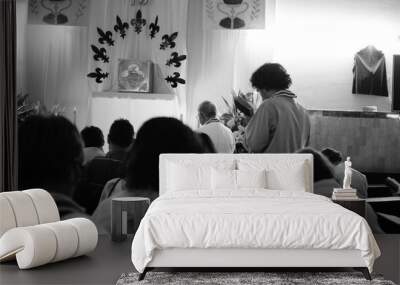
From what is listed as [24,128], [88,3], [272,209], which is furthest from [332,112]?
[24,128]

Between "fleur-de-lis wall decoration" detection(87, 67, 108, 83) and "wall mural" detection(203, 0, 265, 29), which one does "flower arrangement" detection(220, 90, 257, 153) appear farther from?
"fleur-de-lis wall decoration" detection(87, 67, 108, 83)

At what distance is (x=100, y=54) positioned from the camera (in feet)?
25.7

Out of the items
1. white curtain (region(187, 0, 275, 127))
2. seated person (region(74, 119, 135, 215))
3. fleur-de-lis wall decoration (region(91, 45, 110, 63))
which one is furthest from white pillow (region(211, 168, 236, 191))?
fleur-de-lis wall decoration (region(91, 45, 110, 63))

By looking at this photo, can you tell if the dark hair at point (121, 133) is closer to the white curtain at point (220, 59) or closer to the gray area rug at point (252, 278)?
the white curtain at point (220, 59)

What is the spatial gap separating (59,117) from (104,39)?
1.13 metres

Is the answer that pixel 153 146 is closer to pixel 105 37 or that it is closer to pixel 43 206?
pixel 105 37

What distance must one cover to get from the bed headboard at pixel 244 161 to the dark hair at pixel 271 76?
91 cm

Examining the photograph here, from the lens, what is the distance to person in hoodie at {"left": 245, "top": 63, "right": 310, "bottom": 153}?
778cm

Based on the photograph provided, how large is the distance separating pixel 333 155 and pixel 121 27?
3101 millimetres

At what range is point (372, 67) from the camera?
312 inches

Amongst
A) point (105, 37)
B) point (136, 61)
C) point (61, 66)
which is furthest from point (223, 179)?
point (61, 66)

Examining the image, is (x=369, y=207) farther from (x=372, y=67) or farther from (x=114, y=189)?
(x=114, y=189)

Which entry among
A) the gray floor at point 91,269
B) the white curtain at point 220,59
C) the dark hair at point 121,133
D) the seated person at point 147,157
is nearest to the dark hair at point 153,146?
the seated person at point 147,157

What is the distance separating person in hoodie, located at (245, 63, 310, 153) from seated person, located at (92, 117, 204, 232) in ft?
2.44
